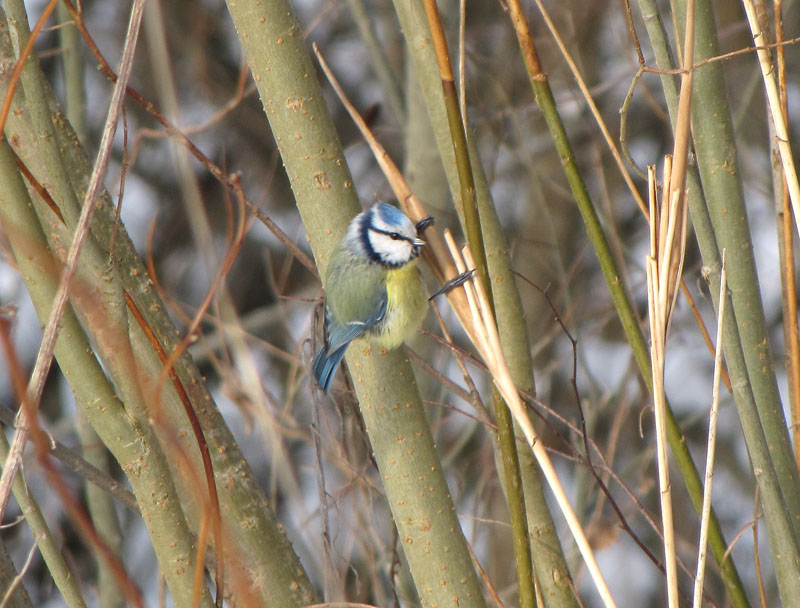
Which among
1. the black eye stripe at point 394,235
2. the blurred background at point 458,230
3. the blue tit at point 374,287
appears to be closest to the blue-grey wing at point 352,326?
the blue tit at point 374,287

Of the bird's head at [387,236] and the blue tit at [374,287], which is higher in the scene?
the bird's head at [387,236]

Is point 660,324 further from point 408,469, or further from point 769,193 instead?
point 769,193

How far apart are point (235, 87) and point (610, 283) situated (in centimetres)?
318

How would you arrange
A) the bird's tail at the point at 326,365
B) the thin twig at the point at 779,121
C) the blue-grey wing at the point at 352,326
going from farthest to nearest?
the bird's tail at the point at 326,365
the blue-grey wing at the point at 352,326
the thin twig at the point at 779,121

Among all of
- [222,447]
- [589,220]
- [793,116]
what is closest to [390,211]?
[222,447]

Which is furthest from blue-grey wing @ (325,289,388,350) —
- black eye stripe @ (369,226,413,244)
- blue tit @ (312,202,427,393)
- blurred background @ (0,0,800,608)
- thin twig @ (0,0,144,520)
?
blurred background @ (0,0,800,608)

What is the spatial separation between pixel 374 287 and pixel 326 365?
243 millimetres

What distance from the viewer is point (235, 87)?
3787 mm

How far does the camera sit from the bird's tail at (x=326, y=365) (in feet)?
5.14

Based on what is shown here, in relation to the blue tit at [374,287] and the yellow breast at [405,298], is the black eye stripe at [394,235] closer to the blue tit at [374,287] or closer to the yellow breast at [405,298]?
the blue tit at [374,287]

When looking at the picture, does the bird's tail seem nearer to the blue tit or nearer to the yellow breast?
the blue tit

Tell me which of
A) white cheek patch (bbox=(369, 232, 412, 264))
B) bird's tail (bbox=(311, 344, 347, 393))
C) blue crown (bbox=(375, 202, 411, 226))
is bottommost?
bird's tail (bbox=(311, 344, 347, 393))

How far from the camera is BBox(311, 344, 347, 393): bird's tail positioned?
1565 mm

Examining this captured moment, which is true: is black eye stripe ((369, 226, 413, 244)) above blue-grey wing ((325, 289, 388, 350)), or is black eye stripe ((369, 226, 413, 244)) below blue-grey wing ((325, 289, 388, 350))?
above
